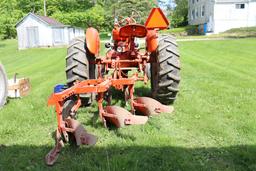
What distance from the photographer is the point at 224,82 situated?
784cm

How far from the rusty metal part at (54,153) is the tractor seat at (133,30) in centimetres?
208

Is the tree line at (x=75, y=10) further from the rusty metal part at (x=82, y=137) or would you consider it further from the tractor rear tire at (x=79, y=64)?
the rusty metal part at (x=82, y=137)

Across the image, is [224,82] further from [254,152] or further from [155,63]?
[254,152]

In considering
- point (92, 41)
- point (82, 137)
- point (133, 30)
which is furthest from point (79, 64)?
point (82, 137)

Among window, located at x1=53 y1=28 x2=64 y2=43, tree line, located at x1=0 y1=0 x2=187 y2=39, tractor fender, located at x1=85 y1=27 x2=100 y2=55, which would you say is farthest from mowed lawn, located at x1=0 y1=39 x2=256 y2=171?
tree line, located at x1=0 y1=0 x2=187 y2=39

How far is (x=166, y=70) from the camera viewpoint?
529 cm

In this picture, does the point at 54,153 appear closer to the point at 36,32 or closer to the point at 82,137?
the point at 82,137

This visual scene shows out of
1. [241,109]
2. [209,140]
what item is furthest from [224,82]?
[209,140]

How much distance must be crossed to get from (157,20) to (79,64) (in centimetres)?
136

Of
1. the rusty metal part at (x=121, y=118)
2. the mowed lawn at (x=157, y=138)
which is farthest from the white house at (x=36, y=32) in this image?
the rusty metal part at (x=121, y=118)

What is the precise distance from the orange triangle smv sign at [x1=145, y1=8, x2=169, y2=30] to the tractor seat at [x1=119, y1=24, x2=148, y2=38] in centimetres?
19

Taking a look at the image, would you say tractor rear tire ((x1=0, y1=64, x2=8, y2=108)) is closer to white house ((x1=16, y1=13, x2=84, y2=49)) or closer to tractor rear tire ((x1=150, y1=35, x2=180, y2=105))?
tractor rear tire ((x1=150, y1=35, x2=180, y2=105))

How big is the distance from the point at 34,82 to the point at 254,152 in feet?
20.9

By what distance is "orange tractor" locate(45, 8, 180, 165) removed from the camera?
14.4ft
